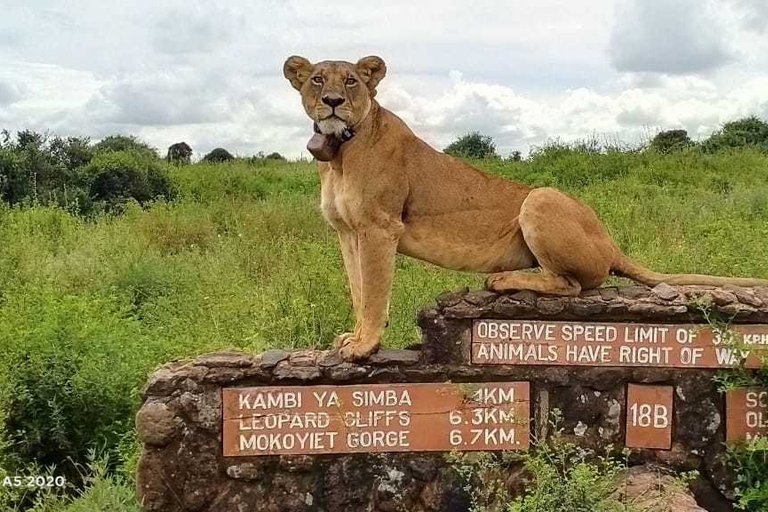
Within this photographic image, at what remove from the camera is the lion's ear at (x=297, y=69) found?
4395 mm

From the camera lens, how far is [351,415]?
14.9ft

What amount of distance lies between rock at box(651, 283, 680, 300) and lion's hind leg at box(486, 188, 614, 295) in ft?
0.93

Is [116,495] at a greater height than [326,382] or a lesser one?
lesser

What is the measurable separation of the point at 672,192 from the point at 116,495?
11.4 metres

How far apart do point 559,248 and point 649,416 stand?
1.06m

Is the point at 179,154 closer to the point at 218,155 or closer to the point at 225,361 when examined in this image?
the point at 218,155

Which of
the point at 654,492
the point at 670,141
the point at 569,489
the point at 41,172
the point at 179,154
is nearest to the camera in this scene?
the point at 569,489

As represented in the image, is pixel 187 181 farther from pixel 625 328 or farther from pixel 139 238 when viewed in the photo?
pixel 625 328

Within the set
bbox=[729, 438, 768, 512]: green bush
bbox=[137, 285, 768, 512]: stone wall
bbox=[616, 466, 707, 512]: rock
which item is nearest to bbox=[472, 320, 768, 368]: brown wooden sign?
bbox=[137, 285, 768, 512]: stone wall

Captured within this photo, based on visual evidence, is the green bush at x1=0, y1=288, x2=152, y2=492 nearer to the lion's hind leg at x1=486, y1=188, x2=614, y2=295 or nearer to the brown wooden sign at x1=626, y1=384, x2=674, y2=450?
the lion's hind leg at x1=486, y1=188, x2=614, y2=295

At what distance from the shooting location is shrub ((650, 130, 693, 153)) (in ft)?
63.8

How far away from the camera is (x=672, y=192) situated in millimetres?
13922

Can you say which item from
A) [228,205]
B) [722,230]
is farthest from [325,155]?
[228,205]

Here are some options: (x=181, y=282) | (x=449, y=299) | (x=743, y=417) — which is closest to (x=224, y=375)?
(x=449, y=299)
